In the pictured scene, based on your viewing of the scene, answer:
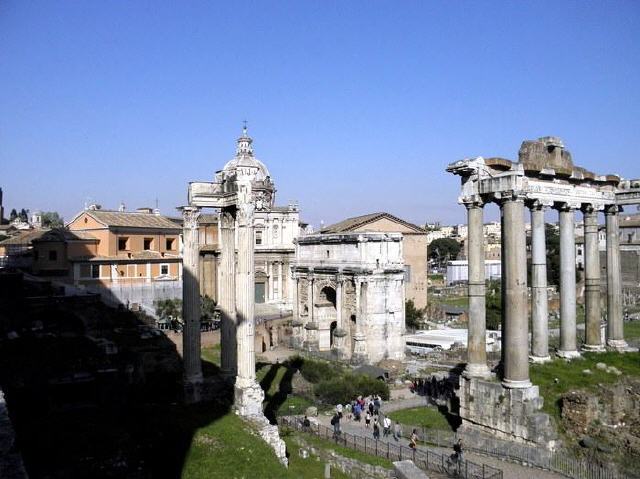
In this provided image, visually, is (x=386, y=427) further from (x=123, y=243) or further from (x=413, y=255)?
(x=413, y=255)

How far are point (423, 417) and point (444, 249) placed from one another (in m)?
101

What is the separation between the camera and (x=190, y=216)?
55.3ft

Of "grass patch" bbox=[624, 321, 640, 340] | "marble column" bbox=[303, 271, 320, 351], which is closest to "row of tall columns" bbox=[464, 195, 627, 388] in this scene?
"grass patch" bbox=[624, 321, 640, 340]

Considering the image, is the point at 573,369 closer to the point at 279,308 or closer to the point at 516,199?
the point at 516,199

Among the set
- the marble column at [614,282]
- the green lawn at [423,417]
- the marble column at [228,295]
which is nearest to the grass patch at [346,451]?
the green lawn at [423,417]

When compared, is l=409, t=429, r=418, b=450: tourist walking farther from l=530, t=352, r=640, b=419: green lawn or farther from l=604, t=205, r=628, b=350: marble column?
l=604, t=205, r=628, b=350: marble column

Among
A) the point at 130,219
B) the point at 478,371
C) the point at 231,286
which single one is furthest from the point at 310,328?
the point at 478,371

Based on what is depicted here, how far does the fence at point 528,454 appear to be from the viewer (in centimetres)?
1278

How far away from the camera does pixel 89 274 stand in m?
36.8

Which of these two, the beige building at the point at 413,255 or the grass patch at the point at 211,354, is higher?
the beige building at the point at 413,255

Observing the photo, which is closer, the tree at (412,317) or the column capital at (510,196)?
the column capital at (510,196)

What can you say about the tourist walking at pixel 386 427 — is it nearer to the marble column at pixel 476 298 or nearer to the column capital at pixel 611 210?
the marble column at pixel 476 298

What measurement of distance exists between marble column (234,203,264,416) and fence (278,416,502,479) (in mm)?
3427

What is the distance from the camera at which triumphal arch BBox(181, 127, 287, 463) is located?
52.1 feet
